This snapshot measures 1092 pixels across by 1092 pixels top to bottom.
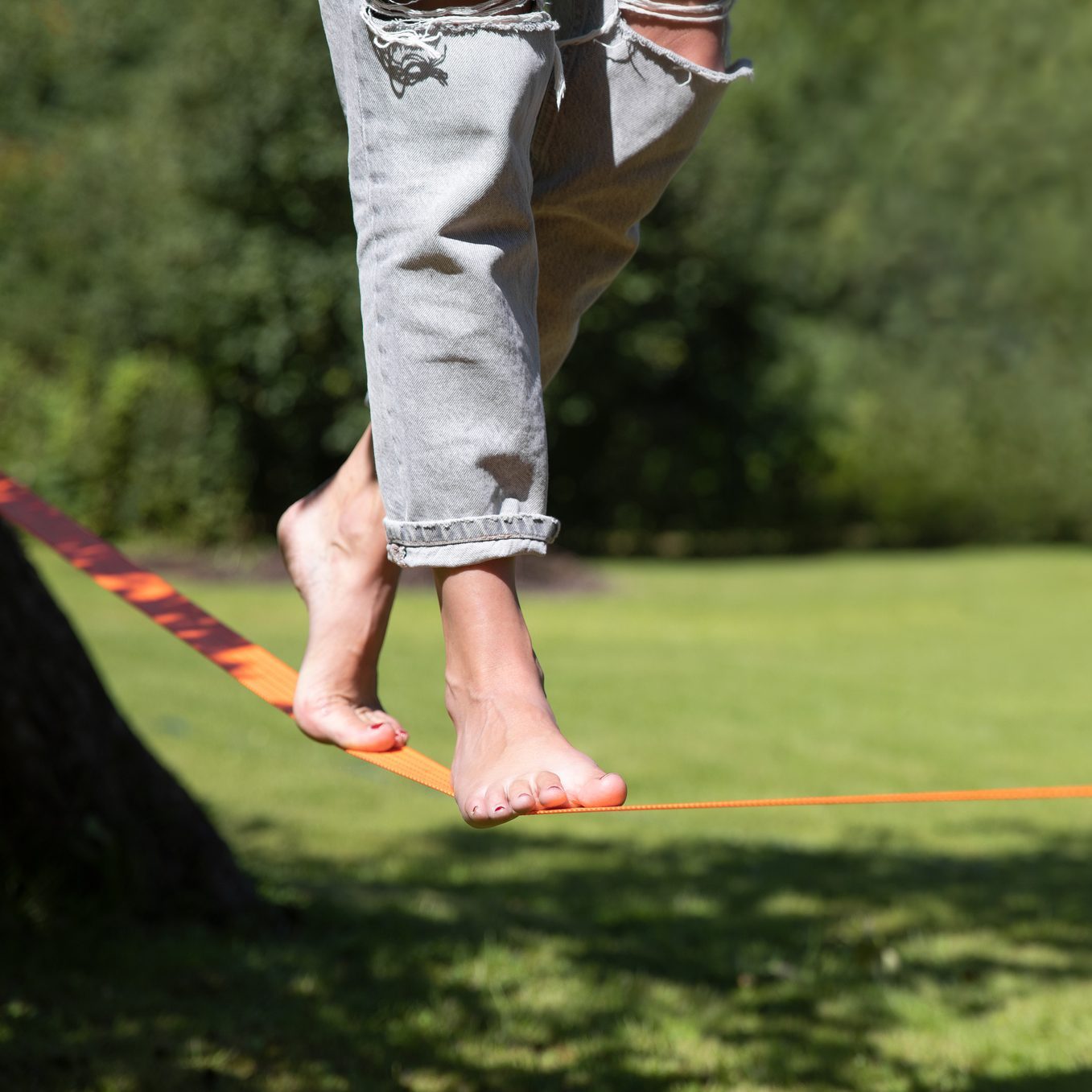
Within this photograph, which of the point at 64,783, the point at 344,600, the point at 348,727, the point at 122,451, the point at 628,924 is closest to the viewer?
the point at 348,727

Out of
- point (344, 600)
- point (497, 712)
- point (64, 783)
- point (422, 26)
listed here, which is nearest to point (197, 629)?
point (344, 600)

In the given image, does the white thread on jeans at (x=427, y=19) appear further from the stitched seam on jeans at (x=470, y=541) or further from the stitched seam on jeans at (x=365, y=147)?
the stitched seam on jeans at (x=470, y=541)

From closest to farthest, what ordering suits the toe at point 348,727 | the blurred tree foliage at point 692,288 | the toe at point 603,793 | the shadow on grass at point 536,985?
the toe at point 603,793 < the toe at point 348,727 < the shadow on grass at point 536,985 < the blurred tree foliage at point 692,288

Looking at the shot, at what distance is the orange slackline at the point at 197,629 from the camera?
1.50 meters

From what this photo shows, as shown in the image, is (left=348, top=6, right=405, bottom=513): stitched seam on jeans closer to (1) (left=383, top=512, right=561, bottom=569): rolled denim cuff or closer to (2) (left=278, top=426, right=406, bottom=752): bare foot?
(1) (left=383, top=512, right=561, bottom=569): rolled denim cuff

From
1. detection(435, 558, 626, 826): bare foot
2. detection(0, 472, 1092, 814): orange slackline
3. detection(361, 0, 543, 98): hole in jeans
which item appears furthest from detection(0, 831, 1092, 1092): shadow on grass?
detection(361, 0, 543, 98): hole in jeans

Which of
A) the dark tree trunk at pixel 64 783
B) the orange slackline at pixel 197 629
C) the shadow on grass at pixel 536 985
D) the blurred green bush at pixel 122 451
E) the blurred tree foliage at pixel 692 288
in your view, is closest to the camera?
the orange slackline at pixel 197 629

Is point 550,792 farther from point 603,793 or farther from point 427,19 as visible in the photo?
point 427,19

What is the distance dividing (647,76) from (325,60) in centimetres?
1649

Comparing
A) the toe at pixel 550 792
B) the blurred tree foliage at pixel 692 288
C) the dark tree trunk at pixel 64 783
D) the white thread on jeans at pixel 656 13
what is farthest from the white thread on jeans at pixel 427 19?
the blurred tree foliage at pixel 692 288

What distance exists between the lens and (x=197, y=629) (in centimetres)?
190

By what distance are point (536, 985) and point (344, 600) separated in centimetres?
167

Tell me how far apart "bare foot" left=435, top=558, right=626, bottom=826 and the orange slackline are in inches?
1.4

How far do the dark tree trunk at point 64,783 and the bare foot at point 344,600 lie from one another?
134cm
